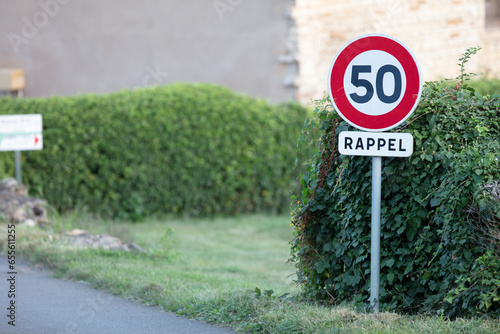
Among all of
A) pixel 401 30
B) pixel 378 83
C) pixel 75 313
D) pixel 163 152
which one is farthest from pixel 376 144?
pixel 401 30

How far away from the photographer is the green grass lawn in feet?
15.3

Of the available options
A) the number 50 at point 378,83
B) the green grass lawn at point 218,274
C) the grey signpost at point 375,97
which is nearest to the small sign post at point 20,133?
the green grass lawn at point 218,274

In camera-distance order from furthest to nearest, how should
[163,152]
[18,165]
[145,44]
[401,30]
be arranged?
[401,30]
[145,44]
[163,152]
[18,165]

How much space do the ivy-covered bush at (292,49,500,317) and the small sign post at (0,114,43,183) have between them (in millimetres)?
6475

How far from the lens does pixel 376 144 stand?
4773 mm

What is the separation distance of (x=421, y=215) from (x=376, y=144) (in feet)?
2.25

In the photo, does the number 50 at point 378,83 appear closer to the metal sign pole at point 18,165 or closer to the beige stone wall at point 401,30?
the metal sign pole at point 18,165

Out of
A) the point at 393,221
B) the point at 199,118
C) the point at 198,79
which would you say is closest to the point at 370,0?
the point at 198,79

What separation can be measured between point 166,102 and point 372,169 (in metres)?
7.97

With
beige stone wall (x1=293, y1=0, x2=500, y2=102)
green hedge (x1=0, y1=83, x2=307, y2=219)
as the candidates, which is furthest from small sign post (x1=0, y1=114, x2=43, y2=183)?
beige stone wall (x1=293, y1=0, x2=500, y2=102)

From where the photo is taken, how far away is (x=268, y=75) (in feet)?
48.8

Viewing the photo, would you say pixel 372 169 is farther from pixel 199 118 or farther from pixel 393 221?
pixel 199 118

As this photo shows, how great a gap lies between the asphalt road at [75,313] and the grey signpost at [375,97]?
169 cm

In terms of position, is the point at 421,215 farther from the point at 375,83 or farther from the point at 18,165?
the point at 18,165
